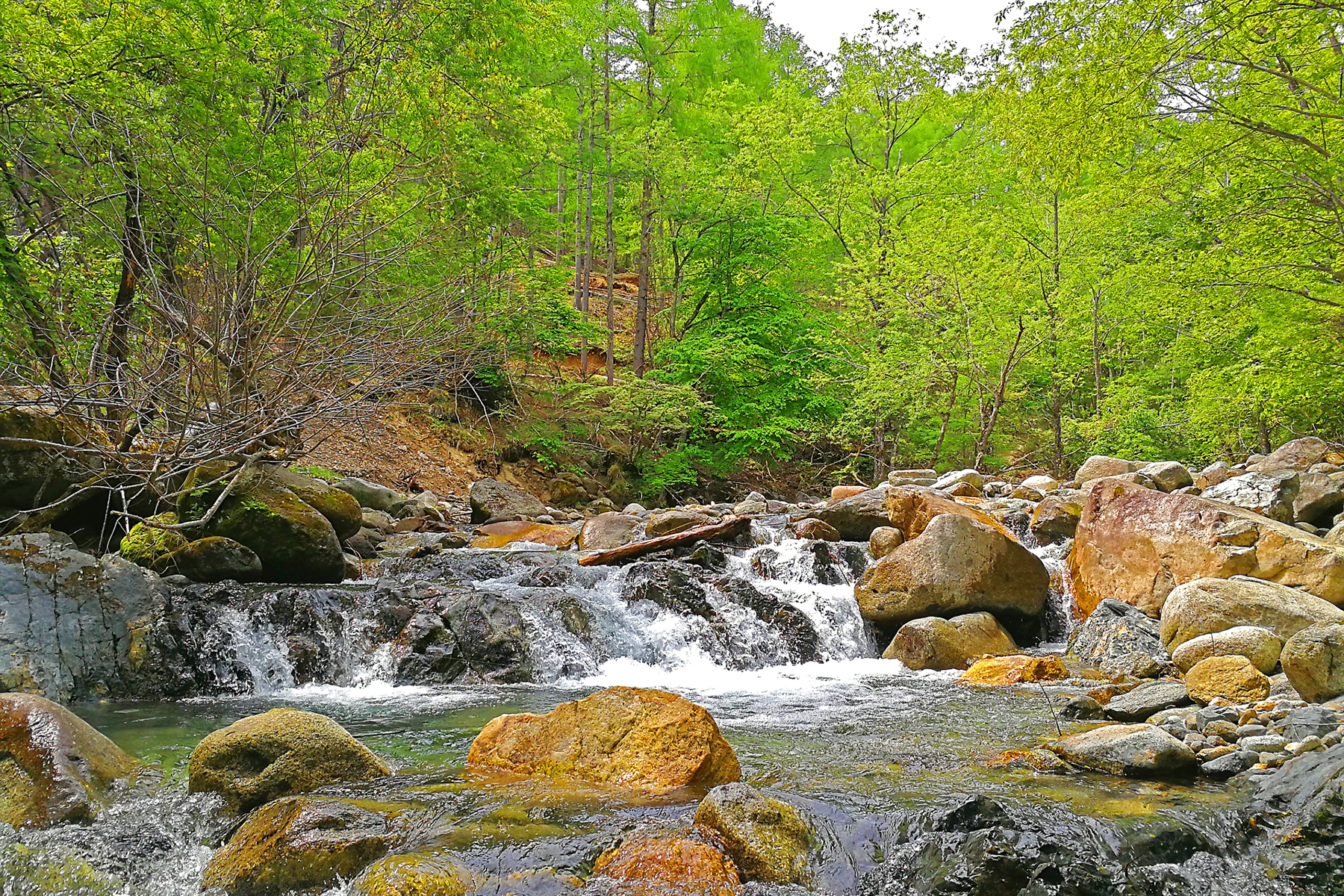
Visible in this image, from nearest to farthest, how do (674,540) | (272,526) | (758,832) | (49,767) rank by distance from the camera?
(758,832) → (49,767) → (272,526) → (674,540)

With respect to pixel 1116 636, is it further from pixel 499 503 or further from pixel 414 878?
pixel 499 503

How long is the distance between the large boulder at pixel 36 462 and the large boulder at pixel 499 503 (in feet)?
→ 22.7

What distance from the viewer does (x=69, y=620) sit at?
21.8 ft

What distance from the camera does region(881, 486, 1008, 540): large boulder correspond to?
419 inches

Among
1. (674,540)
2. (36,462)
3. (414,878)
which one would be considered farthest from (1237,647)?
(36,462)

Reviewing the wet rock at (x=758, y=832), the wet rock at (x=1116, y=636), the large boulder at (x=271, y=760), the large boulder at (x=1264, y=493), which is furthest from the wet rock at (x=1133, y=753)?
the large boulder at (x=1264, y=493)

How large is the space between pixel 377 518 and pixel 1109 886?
11396mm

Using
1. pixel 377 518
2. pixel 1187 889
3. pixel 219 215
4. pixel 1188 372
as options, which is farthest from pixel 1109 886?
pixel 1188 372

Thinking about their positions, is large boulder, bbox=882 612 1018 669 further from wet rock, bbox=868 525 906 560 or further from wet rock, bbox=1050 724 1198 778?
wet rock, bbox=1050 724 1198 778

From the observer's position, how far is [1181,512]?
841cm

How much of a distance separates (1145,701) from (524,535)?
9301 mm

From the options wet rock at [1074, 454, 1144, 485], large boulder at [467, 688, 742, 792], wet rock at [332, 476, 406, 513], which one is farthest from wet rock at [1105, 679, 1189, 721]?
wet rock at [332, 476, 406, 513]

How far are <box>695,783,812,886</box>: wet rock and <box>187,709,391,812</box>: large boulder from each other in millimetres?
1906

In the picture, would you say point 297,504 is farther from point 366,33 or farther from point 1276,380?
point 1276,380
